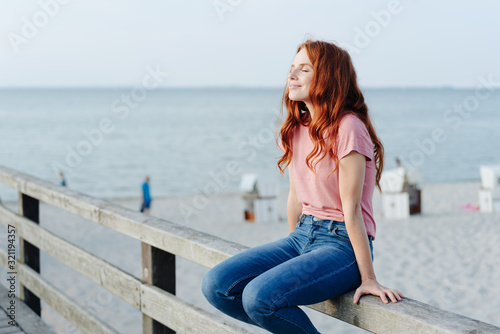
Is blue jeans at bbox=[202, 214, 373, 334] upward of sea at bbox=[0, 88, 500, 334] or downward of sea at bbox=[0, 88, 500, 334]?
upward

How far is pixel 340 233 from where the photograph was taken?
185 cm

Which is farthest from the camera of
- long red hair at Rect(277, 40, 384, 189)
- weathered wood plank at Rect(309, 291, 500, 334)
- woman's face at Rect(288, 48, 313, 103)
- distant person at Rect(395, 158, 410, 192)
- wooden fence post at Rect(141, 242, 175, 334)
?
distant person at Rect(395, 158, 410, 192)

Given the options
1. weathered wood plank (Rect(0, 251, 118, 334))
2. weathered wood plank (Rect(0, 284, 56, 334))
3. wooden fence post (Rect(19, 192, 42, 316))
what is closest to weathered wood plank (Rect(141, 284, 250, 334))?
weathered wood plank (Rect(0, 251, 118, 334))

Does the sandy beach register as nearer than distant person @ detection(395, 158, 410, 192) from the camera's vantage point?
Yes

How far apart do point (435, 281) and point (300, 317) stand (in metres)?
6.68

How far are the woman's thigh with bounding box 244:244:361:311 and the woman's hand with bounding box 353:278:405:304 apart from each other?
7 cm

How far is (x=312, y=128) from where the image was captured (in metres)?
1.91

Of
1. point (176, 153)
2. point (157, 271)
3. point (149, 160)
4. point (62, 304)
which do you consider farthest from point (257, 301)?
point (176, 153)

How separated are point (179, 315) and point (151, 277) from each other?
0.24 m

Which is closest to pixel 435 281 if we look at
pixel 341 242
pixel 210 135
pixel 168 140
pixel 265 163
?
pixel 341 242

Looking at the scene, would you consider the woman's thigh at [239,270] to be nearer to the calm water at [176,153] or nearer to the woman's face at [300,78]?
the woman's face at [300,78]

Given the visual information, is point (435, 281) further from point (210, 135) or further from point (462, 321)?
point (210, 135)

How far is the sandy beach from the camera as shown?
679 cm

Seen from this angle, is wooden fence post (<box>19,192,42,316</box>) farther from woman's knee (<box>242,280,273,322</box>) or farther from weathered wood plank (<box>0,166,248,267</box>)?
woman's knee (<box>242,280,273,322</box>)
